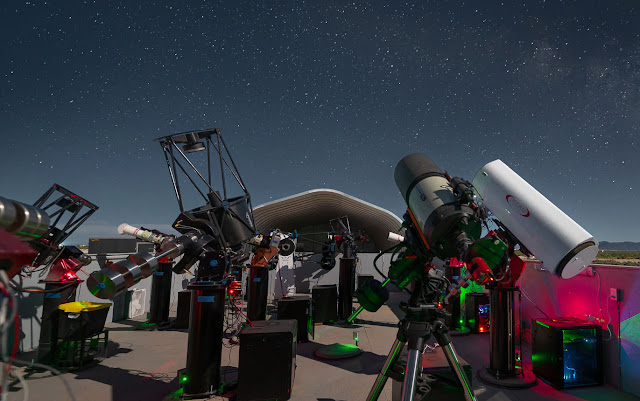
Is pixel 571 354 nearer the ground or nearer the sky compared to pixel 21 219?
nearer the ground

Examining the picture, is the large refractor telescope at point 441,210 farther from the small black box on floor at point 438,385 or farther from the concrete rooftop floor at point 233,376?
the concrete rooftop floor at point 233,376

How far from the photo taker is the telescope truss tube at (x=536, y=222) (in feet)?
10.5

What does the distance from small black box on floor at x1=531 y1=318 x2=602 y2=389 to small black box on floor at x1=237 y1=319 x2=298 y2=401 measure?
4626 mm

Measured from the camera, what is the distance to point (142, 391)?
18.8 feet

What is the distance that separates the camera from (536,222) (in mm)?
3682

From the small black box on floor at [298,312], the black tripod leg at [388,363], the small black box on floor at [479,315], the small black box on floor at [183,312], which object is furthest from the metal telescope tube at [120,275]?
the small black box on floor at [479,315]

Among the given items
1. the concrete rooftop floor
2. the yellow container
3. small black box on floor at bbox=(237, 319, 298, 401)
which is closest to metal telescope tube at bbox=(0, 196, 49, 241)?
small black box on floor at bbox=(237, 319, 298, 401)

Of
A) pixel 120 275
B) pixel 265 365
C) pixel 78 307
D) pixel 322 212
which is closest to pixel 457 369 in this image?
pixel 120 275

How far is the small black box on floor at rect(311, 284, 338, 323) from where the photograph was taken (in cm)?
1140

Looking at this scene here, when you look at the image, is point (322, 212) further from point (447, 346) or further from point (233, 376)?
point (447, 346)

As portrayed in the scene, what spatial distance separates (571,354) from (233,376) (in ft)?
19.7

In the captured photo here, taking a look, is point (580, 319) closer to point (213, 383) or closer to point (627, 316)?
point (627, 316)

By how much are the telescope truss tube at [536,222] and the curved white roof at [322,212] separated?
61.3 ft

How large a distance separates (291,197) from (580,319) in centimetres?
1813
